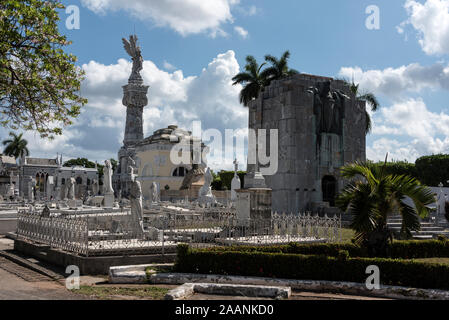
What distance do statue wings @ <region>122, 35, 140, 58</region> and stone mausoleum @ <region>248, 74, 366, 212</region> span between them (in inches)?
1756

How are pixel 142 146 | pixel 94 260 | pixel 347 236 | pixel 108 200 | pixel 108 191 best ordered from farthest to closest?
pixel 142 146, pixel 108 191, pixel 108 200, pixel 347 236, pixel 94 260

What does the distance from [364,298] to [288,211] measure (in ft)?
52.0

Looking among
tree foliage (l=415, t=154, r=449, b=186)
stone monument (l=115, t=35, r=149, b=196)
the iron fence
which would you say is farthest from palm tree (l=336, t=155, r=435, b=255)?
stone monument (l=115, t=35, r=149, b=196)

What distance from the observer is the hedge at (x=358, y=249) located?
1048cm

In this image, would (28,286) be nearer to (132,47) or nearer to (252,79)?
(252,79)

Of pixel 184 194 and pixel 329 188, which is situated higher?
pixel 329 188

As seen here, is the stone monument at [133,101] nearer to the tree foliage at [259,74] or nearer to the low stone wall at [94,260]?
the tree foliage at [259,74]

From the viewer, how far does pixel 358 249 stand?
1070cm

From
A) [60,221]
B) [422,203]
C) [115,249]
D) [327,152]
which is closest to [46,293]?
[115,249]

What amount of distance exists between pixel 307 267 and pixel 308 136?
54.0 ft

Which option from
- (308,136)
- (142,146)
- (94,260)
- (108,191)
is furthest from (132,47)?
(94,260)

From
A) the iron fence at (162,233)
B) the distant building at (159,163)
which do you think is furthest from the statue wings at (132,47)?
the iron fence at (162,233)

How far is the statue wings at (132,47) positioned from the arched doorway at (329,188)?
48.9 metres

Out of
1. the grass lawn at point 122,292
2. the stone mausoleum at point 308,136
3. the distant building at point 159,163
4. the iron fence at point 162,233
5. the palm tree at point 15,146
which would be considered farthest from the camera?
the palm tree at point 15,146
